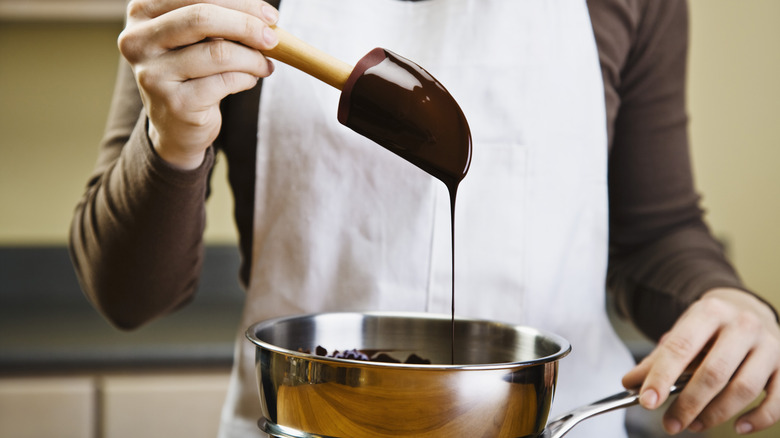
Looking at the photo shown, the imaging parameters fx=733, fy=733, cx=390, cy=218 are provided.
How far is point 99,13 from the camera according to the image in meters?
1.64

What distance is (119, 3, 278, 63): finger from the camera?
475mm

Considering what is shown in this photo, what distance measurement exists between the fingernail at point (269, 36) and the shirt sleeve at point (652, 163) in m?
0.44

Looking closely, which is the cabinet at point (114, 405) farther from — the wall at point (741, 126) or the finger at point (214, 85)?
the wall at point (741, 126)

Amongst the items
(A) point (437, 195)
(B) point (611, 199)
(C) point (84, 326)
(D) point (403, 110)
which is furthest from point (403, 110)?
(C) point (84, 326)

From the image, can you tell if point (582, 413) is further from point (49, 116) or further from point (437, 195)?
point (49, 116)

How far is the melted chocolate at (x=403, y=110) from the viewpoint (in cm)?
50

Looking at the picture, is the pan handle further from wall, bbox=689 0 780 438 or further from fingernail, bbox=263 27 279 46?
wall, bbox=689 0 780 438

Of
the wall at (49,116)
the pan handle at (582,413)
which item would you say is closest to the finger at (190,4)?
the pan handle at (582,413)

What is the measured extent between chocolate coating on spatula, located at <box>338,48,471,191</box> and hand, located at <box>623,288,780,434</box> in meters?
0.24

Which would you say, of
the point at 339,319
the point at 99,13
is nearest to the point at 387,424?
the point at 339,319

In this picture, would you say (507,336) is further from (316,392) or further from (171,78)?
(171,78)

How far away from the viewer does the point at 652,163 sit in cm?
85

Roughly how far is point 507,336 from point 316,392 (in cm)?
18

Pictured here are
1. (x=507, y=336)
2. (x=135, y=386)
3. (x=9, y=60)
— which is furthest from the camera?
(x=9, y=60)
